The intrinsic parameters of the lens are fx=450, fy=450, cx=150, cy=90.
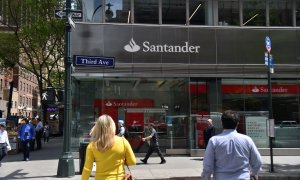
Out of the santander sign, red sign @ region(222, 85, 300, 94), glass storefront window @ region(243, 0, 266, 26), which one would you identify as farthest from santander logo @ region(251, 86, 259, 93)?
the santander sign

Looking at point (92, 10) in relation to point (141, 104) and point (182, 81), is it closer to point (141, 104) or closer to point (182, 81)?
point (141, 104)

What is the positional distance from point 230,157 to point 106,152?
54.2 inches

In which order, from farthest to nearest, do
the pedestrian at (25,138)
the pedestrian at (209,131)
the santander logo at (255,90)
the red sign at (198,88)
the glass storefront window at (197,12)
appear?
the glass storefront window at (197,12) → the santander logo at (255,90) → the red sign at (198,88) → the pedestrian at (25,138) → the pedestrian at (209,131)

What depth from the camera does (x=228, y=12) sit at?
2114 centimetres

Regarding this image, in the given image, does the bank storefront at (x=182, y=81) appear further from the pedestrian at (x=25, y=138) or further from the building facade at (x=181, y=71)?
the pedestrian at (x=25, y=138)

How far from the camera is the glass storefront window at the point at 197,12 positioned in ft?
68.4

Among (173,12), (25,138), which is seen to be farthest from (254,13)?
(25,138)

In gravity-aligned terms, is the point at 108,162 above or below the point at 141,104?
below

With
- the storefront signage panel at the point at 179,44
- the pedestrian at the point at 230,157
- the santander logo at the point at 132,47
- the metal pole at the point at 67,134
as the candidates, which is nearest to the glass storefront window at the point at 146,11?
the storefront signage panel at the point at 179,44

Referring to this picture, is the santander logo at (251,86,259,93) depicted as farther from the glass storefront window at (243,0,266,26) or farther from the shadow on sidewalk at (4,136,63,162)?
the shadow on sidewalk at (4,136,63,162)

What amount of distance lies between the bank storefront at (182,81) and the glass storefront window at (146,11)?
15.5 inches

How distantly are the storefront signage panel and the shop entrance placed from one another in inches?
90.7

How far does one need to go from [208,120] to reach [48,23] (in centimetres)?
2385

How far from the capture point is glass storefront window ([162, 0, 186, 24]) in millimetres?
20594
